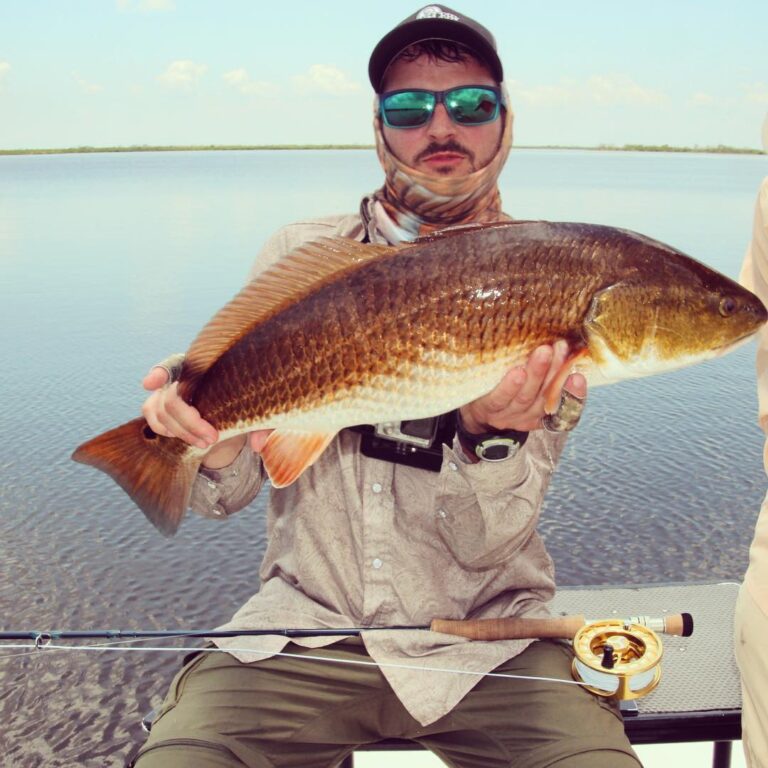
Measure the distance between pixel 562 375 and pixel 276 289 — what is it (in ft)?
3.04

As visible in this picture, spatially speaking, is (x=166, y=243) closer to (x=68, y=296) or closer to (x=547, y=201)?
(x=68, y=296)

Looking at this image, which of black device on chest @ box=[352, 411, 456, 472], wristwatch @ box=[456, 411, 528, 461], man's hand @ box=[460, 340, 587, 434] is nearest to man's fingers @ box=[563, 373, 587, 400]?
man's hand @ box=[460, 340, 587, 434]

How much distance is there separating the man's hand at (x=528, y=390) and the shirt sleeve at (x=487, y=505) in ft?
0.71

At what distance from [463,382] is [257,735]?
4.39 feet

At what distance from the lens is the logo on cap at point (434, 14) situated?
3.13 meters

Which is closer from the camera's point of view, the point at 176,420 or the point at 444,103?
the point at 176,420

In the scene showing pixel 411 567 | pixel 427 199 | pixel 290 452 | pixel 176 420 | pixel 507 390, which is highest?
pixel 427 199

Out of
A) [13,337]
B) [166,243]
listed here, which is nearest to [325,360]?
[13,337]

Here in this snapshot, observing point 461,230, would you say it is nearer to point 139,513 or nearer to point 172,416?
point 172,416

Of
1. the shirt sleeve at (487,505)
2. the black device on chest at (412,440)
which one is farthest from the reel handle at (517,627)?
the black device on chest at (412,440)

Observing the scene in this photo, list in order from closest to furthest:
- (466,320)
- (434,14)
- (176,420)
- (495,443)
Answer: (466,320)
(176,420)
(495,443)
(434,14)

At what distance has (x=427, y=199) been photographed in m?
3.26

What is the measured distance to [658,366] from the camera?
247 cm

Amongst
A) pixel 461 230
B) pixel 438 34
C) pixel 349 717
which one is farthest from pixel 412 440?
pixel 438 34
